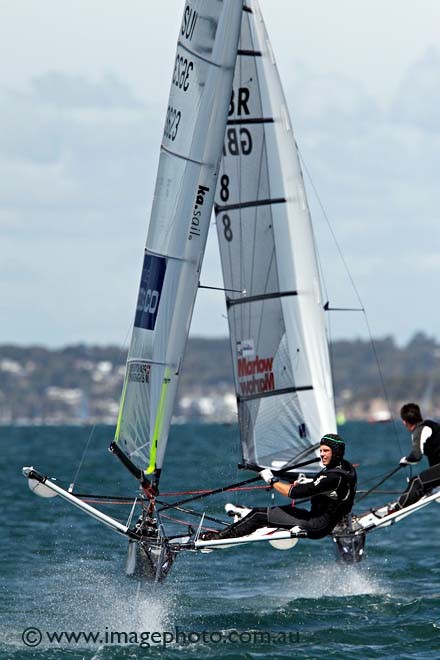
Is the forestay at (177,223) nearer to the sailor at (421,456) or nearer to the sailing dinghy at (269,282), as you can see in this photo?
the sailing dinghy at (269,282)

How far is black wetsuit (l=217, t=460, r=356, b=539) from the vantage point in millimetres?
Answer: 10422

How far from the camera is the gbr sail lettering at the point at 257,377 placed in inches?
546

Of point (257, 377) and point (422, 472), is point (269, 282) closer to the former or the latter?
point (257, 377)

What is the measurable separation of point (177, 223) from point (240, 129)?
2.73m

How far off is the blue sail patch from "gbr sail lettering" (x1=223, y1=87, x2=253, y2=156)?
277 cm

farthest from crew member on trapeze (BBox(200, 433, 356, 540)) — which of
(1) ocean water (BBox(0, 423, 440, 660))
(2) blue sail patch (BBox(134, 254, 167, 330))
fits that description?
(2) blue sail patch (BBox(134, 254, 167, 330))

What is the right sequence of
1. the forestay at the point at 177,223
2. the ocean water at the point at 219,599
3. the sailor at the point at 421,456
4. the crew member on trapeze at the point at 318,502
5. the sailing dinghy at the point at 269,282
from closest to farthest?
the ocean water at the point at 219,599, the crew member on trapeze at the point at 318,502, the forestay at the point at 177,223, the sailor at the point at 421,456, the sailing dinghy at the point at 269,282

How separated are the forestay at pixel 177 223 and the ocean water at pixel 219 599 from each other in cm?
145

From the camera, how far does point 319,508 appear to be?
10570mm

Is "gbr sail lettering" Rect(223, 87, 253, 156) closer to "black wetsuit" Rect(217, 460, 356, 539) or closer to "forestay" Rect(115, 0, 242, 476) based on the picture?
"forestay" Rect(115, 0, 242, 476)

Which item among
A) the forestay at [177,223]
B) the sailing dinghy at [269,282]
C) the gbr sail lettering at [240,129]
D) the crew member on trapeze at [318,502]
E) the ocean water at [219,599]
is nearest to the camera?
the ocean water at [219,599]

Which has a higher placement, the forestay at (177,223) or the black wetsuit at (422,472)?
the forestay at (177,223)

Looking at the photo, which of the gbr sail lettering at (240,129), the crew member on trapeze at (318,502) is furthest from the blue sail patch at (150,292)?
the gbr sail lettering at (240,129)

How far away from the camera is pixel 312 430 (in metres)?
14.0
